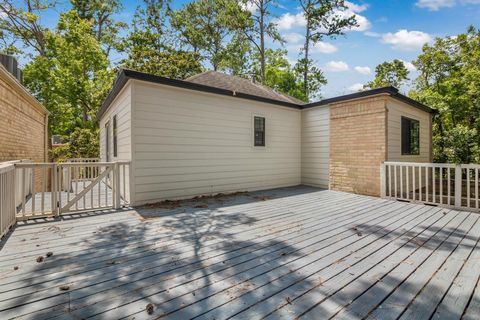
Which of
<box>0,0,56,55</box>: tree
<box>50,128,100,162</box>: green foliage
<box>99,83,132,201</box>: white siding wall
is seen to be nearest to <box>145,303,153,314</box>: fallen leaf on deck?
<box>99,83,132,201</box>: white siding wall

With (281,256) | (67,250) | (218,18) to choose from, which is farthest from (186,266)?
(218,18)

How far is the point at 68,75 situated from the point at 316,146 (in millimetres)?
16249

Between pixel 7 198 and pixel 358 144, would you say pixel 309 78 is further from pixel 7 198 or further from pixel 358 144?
pixel 7 198

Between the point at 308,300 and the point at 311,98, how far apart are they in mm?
20689

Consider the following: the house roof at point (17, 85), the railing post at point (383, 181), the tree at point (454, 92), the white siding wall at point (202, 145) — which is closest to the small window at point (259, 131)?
the white siding wall at point (202, 145)

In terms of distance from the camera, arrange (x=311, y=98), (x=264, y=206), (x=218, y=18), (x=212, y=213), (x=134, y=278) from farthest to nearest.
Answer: (x=311, y=98) < (x=218, y=18) < (x=264, y=206) < (x=212, y=213) < (x=134, y=278)

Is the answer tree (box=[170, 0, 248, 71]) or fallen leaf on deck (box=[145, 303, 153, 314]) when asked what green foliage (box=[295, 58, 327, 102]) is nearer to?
tree (box=[170, 0, 248, 71])

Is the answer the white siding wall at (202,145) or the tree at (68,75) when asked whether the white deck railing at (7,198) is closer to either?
the white siding wall at (202,145)

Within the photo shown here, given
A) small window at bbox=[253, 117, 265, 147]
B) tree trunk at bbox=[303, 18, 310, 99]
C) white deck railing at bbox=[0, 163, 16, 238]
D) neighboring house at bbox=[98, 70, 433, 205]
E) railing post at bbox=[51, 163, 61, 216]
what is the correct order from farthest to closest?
tree trunk at bbox=[303, 18, 310, 99], small window at bbox=[253, 117, 265, 147], neighboring house at bbox=[98, 70, 433, 205], railing post at bbox=[51, 163, 61, 216], white deck railing at bbox=[0, 163, 16, 238]

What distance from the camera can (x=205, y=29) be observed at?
20.5m

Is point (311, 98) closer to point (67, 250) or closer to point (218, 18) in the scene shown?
point (218, 18)

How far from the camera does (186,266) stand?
264 cm

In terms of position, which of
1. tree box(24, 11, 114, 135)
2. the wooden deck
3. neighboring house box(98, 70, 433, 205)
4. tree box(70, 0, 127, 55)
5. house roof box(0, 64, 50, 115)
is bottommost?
the wooden deck

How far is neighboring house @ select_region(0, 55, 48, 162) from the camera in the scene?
5449 millimetres
